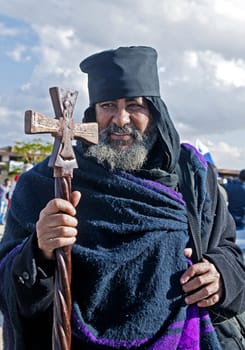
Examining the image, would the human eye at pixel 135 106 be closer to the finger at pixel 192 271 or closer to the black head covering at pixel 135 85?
the black head covering at pixel 135 85

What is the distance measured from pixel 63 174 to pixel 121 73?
27.4 inches

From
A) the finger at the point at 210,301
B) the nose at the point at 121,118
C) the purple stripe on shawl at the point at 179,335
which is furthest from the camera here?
the nose at the point at 121,118

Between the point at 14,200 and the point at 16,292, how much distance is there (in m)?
0.41

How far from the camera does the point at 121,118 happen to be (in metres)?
2.54

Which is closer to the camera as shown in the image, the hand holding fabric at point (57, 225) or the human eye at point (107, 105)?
the hand holding fabric at point (57, 225)

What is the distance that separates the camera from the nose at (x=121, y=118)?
2.54 metres

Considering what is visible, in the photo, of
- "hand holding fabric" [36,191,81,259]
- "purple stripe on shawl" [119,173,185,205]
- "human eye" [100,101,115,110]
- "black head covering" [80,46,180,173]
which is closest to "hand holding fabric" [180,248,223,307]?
"purple stripe on shawl" [119,173,185,205]

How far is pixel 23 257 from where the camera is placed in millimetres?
2262

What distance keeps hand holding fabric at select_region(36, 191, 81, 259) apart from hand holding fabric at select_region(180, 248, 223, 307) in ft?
1.70

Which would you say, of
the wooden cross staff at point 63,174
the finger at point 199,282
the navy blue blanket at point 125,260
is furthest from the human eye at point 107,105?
the finger at point 199,282

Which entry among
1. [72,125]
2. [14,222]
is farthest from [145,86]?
[14,222]

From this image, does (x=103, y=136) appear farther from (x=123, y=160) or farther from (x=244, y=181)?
(x=244, y=181)

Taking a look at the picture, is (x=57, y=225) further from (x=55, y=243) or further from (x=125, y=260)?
(x=125, y=260)

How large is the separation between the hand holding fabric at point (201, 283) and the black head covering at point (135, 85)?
1.36 feet
